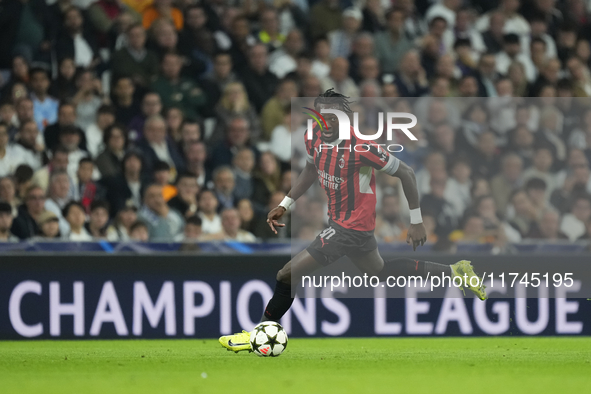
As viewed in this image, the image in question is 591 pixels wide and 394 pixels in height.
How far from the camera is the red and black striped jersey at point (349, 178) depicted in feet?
23.8

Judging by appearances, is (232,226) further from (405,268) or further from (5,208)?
(405,268)

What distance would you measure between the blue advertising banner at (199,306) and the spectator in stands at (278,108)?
214cm

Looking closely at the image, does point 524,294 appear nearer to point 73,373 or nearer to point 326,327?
point 326,327

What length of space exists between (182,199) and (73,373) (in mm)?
3376

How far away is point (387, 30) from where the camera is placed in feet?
39.6

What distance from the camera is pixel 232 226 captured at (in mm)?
9492

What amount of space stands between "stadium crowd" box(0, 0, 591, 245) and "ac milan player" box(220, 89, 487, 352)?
1.66 m

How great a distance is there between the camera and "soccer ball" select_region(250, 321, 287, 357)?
23.9 ft

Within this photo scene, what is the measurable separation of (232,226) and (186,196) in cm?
66

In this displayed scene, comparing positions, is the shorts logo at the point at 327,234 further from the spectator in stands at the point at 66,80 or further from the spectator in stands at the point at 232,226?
the spectator in stands at the point at 66,80

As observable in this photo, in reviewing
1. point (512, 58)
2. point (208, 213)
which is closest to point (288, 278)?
point (208, 213)

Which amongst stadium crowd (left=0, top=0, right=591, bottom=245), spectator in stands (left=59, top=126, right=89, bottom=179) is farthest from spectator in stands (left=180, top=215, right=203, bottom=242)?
spectator in stands (left=59, top=126, right=89, bottom=179)

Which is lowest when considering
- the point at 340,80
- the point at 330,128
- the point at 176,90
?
the point at 330,128

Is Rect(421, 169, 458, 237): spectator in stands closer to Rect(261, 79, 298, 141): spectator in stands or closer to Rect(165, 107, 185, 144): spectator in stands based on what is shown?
Rect(261, 79, 298, 141): spectator in stands
